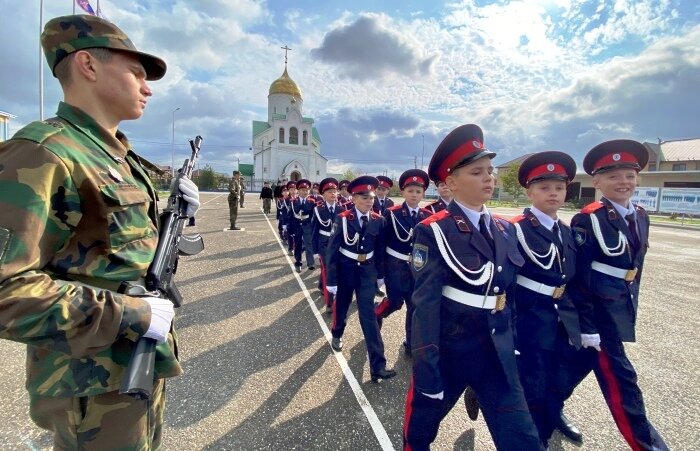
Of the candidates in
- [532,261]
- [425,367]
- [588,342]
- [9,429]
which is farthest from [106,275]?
[588,342]

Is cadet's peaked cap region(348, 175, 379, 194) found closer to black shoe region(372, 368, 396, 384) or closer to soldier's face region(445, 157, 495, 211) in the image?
black shoe region(372, 368, 396, 384)

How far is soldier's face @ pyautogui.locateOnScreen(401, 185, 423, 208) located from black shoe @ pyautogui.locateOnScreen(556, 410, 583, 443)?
9.80ft

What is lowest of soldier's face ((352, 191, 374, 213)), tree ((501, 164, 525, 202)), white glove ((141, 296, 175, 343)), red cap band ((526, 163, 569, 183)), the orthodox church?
white glove ((141, 296, 175, 343))

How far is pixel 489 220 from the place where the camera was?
7.52 ft

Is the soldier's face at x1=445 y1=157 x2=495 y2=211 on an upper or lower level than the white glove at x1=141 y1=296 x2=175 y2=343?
upper

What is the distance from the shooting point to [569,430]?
2.75m

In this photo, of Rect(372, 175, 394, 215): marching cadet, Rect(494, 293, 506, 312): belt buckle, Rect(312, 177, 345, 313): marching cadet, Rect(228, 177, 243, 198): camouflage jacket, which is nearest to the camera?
Rect(494, 293, 506, 312): belt buckle

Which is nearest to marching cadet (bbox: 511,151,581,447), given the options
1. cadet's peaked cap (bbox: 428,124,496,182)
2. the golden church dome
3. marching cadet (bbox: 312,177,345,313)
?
cadet's peaked cap (bbox: 428,124,496,182)

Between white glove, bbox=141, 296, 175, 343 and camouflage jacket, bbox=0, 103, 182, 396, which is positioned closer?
camouflage jacket, bbox=0, 103, 182, 396

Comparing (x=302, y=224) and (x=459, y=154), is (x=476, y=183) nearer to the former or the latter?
(x=459, y=154)

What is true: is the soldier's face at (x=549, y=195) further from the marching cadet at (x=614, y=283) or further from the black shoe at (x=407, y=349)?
the black shoe at (x=407, y=349)

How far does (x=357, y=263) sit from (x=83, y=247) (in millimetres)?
3108

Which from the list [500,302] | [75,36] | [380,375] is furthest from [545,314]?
[75,36]

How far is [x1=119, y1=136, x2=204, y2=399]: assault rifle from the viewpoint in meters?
1.23
